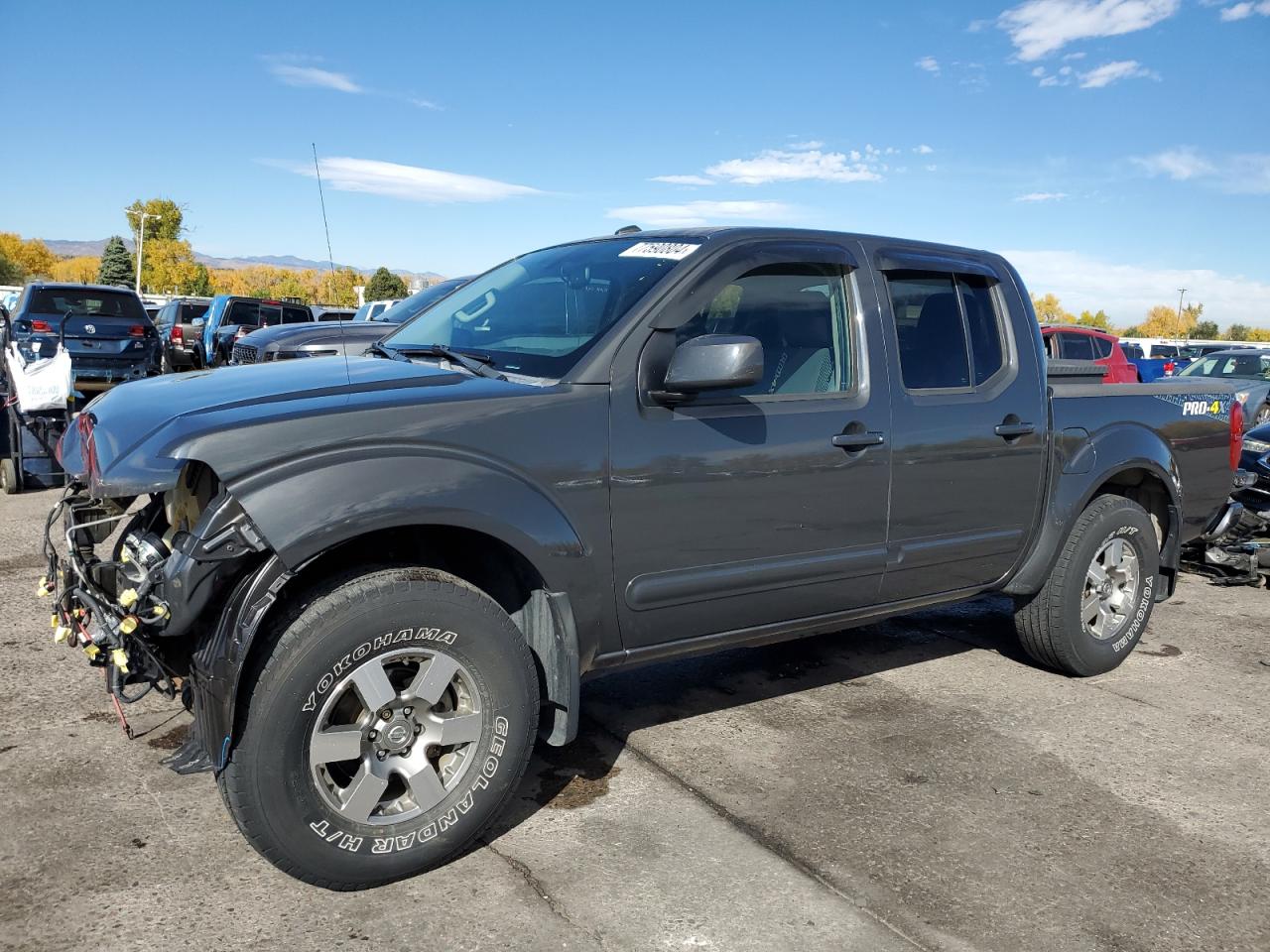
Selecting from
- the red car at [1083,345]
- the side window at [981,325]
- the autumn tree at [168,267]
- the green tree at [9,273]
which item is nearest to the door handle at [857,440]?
the side window at [981,325]

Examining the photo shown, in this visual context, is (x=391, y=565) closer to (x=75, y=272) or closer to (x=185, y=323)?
(x=185, y=323)

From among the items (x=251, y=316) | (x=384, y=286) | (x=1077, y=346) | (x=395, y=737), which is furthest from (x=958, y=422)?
(x=384, y=286)

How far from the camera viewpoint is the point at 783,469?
353 centimetres

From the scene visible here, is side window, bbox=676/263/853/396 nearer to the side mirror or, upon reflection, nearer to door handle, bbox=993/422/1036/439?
the side mirror

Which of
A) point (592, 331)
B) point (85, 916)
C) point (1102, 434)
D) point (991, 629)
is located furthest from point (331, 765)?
point (991, 629)

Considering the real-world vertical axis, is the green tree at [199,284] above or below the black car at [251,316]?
above

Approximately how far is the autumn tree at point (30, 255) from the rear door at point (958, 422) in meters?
121

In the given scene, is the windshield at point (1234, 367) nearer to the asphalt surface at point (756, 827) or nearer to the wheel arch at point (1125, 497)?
the wheel arch at point (1125, 497)

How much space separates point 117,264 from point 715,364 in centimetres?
10131

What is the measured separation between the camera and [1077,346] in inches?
631

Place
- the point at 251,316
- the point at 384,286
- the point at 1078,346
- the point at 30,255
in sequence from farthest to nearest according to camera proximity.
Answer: the point at 30,255, the point at 384,286, the point at 251,316, the point at 1078,346

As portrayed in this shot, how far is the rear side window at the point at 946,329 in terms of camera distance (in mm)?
4039

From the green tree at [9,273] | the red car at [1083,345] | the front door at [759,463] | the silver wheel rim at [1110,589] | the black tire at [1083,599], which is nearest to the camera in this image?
the front door at [759,463]

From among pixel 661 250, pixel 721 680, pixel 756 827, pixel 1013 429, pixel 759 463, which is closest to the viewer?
pixel 756 827
